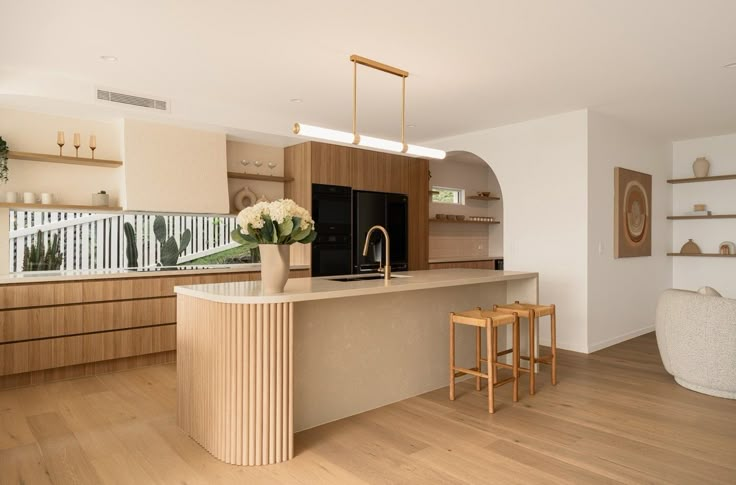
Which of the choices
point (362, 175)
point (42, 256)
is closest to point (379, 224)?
point (362, 175)

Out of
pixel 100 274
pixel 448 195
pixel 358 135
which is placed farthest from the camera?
pixel 448 195

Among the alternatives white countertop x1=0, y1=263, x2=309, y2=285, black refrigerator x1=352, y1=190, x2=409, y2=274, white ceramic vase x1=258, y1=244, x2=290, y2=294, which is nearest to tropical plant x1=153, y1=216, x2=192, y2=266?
white countertop x1=0, y1=263, x2=309, y2=285

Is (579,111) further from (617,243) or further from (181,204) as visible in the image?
(181,204)

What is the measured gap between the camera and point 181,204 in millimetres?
5086

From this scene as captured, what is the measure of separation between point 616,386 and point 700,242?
3.96m

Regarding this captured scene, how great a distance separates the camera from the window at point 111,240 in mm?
4617

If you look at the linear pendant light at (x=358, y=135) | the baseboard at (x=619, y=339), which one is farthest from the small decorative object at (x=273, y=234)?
the baseboard at (x=619, y=339)

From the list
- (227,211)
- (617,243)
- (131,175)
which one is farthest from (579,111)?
(131,175)

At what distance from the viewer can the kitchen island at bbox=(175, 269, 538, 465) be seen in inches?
102

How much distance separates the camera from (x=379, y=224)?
618 cm

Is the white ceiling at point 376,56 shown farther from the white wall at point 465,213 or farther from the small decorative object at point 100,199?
the white wall at point 465,213

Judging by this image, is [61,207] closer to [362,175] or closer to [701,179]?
[362,175]

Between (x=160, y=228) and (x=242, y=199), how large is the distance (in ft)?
3.14

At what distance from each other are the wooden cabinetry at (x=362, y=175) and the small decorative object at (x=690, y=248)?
352 cm
